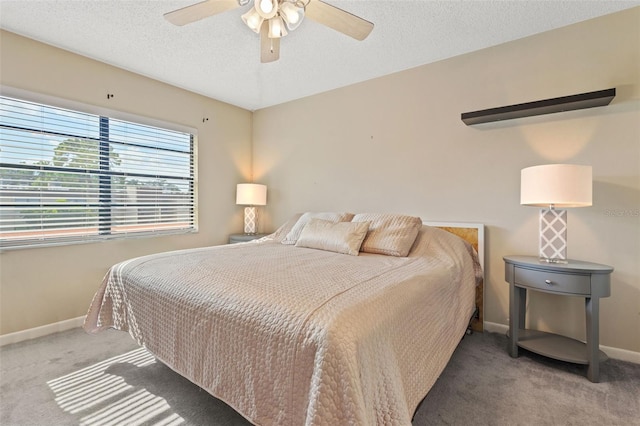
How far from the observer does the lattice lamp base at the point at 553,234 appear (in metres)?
2.18

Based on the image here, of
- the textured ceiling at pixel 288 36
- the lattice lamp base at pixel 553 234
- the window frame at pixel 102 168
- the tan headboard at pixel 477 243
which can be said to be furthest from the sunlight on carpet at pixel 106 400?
the lattice lamp base at pixel 553 234

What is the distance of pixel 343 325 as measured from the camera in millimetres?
1023

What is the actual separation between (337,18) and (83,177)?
262 cm

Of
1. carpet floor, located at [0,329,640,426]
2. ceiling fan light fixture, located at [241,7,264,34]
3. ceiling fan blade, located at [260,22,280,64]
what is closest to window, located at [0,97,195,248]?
carpet floor, located at [0,329,640,426]

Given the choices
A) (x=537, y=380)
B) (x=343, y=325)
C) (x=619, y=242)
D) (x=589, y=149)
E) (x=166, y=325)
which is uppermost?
(x=589, y=149)

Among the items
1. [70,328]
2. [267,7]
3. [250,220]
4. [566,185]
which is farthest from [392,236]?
[70,328]

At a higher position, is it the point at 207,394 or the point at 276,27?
the point at 276,27

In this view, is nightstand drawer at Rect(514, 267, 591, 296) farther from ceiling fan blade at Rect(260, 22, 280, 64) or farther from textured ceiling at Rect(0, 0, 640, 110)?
ceiling fan blade at Rect(260, 22, 280, 64)

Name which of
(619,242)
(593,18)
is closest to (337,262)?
(619,242)

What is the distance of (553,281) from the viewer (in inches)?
76.2

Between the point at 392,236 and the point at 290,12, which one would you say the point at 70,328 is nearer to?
the point at 392,236

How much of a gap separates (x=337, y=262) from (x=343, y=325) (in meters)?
0.95

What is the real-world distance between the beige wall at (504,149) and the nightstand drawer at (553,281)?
0.45 m

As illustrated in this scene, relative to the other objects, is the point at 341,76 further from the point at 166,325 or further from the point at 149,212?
the point at 166,325
